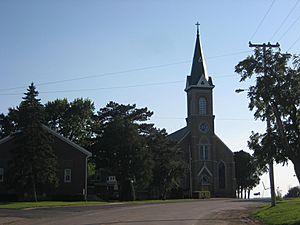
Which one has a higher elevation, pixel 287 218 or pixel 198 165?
pixel 198 165

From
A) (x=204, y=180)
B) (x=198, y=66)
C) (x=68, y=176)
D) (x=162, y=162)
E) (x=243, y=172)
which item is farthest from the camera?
(x=243, y=172)

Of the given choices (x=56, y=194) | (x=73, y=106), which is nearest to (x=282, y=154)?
(x=56, y=194)

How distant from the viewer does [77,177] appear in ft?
203

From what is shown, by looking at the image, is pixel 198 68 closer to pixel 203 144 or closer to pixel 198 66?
pixel 198 66

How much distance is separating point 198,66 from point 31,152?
53169 mm

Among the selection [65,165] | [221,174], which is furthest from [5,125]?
[221,174]

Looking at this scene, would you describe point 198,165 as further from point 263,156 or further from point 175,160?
point 263,156

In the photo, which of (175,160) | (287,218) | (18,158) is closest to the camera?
(287,218)

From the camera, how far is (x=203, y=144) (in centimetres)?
9538

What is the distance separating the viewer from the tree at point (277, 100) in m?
23.9

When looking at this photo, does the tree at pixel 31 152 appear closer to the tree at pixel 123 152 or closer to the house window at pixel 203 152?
the tree at pixel 123 152

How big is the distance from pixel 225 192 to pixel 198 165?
6.99 metres

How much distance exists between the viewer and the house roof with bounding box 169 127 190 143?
96.5 metres

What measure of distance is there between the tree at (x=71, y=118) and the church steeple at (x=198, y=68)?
21429 millimetres
